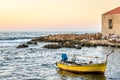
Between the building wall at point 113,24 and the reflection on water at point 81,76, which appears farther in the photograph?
the building wall at point 113,24

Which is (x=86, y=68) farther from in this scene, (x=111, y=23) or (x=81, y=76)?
(x=111, y=23)

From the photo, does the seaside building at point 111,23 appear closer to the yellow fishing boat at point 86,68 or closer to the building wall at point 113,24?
the building wall at point 113,24

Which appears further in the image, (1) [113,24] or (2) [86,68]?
(1) [113,24]

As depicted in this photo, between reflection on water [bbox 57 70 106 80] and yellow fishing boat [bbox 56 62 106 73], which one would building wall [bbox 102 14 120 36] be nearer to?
yellow fishing boat [bbox 56 62 106 73]

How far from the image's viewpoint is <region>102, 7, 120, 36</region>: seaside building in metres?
59.1

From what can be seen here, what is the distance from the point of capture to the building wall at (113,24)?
5899cm

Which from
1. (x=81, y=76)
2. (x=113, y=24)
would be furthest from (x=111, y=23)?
(x=81, y=76)

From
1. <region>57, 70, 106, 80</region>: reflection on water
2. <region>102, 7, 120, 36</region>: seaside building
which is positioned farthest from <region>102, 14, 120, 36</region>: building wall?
<region>57, 70, 106, 80</region>: reflection on water

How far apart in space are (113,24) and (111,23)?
0.87 metres

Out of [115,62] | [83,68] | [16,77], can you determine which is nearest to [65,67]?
[83,68]

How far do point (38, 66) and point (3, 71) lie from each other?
4.52 m

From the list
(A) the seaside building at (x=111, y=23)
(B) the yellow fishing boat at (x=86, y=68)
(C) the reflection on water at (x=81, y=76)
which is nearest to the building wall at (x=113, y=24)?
(A) the seaside building at (x=111, y=23)

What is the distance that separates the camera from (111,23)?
199 ft

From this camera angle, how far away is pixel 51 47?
5544 cm
